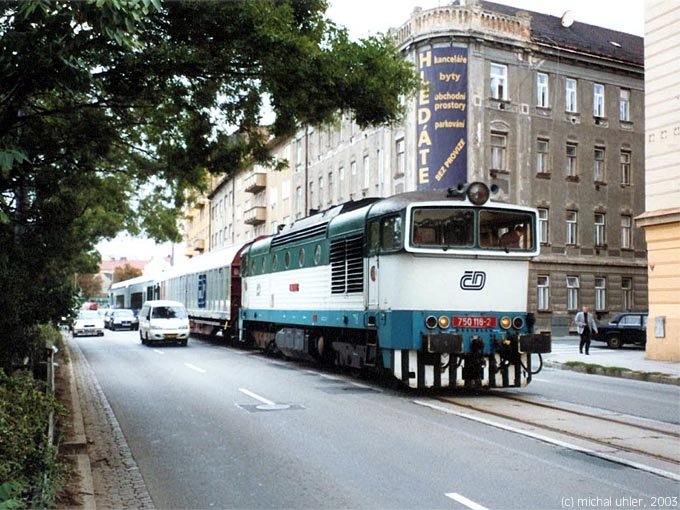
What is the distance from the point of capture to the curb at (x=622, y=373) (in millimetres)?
17781

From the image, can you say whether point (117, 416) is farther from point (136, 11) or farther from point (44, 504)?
point (136, 11)

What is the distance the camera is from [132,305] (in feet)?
184

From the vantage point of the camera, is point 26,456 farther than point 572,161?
No

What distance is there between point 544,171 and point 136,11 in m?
36.2

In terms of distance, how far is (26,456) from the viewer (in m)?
6.61

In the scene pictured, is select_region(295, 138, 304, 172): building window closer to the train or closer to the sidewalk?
the sidewalk

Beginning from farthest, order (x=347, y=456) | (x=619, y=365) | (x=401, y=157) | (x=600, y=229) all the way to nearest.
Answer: (x=600, y=229) → (x=401, y=157) → (x=619, y=365) → (x=347, y=456)

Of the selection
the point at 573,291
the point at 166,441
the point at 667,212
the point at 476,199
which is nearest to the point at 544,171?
the point at 573,291

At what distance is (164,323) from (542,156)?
69.2ft

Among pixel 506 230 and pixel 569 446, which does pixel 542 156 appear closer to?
pixel 506 230

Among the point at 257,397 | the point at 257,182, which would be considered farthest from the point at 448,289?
the point at 257,182

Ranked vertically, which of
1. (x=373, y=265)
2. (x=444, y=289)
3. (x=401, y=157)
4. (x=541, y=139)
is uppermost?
(x=541, y=139)

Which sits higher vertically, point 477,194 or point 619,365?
point 477,194

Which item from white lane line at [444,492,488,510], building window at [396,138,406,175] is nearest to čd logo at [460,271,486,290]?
white lane line at [444,492,488,510]
